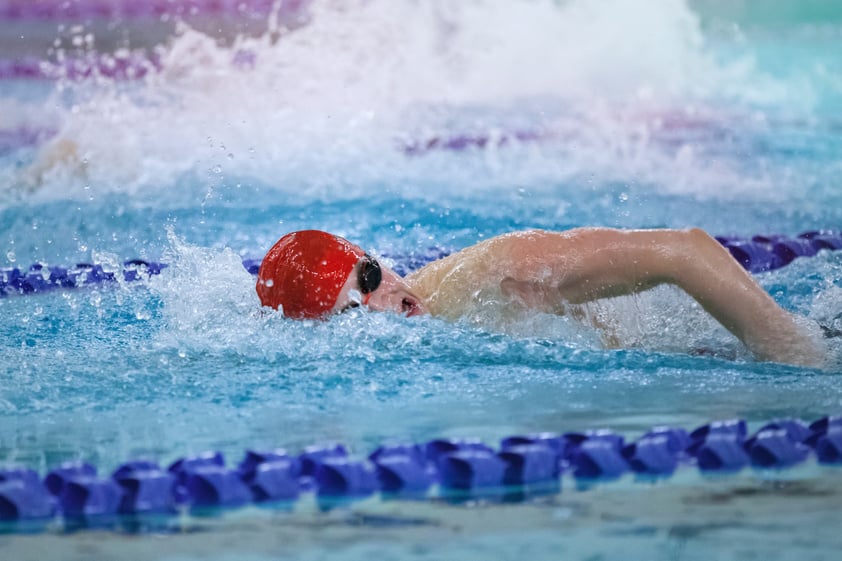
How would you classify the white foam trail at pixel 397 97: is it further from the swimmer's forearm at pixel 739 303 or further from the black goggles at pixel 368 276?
the swimmer's forearm at pixel 739 303

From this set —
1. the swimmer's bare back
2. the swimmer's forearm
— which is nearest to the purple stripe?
the swimmer's bare back

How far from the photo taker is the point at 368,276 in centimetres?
278

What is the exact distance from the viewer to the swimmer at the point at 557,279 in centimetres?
271

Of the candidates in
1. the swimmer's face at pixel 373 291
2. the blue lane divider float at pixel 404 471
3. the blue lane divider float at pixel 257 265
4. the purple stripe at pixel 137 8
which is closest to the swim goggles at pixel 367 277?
the swimmer's face at pixel 373 291

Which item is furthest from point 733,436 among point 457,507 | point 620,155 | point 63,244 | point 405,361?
point 620,155

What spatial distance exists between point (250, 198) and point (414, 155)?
1.19m

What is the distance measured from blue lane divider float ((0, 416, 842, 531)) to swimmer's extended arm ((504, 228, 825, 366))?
365 millimetres

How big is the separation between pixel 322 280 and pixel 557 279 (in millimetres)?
589

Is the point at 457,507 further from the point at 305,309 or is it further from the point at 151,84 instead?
the point at 151,84

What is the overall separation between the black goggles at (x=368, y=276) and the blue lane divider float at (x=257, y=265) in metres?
1.71

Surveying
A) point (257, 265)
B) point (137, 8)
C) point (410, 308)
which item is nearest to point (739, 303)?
point (410, 308)

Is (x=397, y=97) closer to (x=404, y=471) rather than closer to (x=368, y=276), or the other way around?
(x=368, y=276)

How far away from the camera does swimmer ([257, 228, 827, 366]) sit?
2715mm

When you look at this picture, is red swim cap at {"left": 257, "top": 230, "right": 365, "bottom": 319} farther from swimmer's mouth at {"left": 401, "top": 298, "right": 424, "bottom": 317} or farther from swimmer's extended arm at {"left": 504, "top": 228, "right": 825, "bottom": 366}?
swimmer's extended arm at {"left": 504, "top": 228, "right": 825, "bottom": 366}
